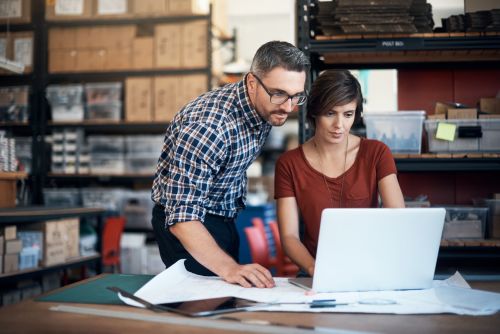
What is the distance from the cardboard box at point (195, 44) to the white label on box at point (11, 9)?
1.66 meters

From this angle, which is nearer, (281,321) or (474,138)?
(281,321)

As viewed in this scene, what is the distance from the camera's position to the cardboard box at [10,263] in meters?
2.99

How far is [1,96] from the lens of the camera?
5.17 m

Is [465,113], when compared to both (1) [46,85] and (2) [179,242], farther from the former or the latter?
(1) [46,85]

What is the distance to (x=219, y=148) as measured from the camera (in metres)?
1.61

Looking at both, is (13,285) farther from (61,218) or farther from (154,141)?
(154,141)

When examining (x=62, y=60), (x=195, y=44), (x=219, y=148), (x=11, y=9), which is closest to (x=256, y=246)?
(x=219, y=148)

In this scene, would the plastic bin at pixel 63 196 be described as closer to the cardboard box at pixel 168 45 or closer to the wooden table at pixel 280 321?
the cardboard box at pixel 168 45

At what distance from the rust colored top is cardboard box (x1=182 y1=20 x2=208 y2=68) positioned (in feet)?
10.5

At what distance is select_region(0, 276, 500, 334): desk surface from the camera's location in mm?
Result: 997

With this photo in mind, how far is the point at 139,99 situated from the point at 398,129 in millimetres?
3245

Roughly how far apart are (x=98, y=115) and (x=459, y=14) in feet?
12.2

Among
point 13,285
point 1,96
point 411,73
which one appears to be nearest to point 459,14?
point 411,73

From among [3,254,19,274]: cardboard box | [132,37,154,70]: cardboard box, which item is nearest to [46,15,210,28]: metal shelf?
[132,37,154,70]: cardboard box
